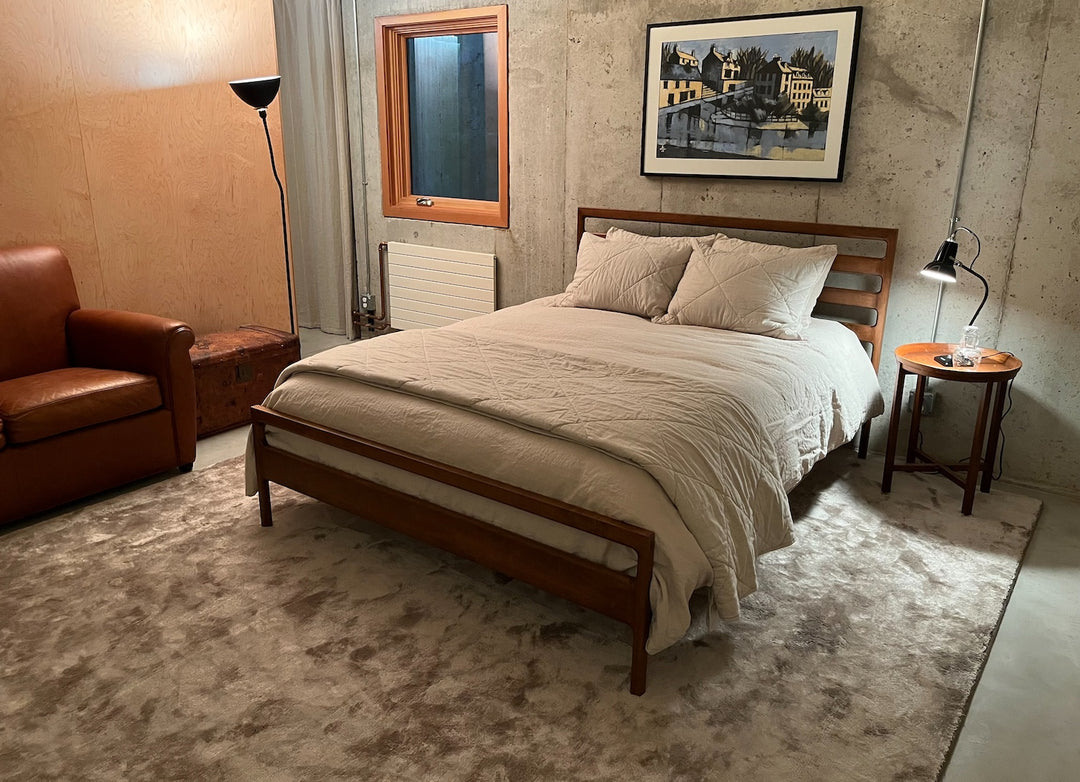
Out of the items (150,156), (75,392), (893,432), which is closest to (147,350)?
(75,392)

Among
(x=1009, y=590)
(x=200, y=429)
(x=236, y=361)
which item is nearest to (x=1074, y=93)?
(x=1009, y=590)

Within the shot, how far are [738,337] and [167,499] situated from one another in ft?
7.95

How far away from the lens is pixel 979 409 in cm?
313

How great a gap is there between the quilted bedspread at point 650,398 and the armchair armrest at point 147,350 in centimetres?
61

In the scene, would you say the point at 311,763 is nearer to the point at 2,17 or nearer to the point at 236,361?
the point at 236,361

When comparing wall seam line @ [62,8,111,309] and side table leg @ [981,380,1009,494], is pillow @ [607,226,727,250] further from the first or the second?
wall seam line @ [62,8,111,309]

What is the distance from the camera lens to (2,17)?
10.8ft

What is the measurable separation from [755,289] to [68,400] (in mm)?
2749

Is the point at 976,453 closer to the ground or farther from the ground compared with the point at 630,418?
closer to the ground

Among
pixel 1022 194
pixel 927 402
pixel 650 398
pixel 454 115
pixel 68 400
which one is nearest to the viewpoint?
pixel 650 398

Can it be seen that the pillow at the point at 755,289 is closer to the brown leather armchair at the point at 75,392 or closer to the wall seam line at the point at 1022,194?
the wall seam line at the point at 1022,194

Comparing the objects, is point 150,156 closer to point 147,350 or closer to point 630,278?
point 147,350

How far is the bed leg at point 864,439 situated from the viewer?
373 cm

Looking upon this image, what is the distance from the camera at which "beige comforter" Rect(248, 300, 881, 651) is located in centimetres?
213
